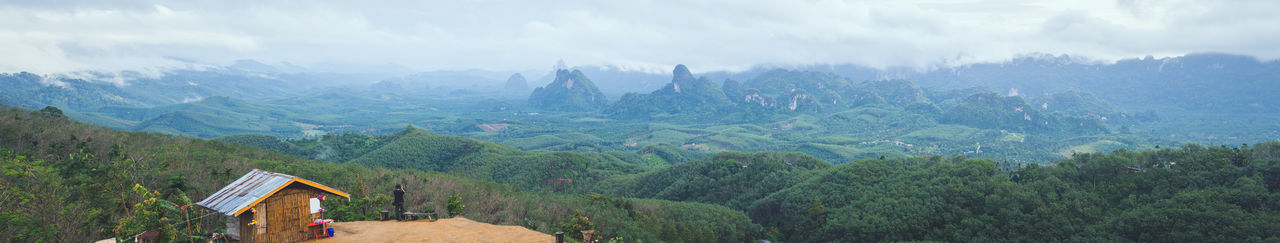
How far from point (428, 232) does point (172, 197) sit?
1305 cm

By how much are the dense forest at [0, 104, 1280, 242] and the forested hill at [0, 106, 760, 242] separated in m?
0.14

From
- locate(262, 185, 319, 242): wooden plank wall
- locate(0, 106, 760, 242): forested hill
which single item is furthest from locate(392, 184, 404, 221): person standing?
locate(262, 185, 319, 242): wooden plank wall

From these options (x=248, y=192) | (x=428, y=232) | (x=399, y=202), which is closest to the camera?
(x=248, y=192)

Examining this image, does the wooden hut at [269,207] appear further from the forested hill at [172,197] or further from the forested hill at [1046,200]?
the forested hill at [1046,200]

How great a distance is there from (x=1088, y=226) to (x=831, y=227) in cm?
2212

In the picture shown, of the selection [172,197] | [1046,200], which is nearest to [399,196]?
[172,197]

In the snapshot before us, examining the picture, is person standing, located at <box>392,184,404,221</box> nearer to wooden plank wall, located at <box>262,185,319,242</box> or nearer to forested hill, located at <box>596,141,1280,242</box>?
wooden plank wall, located at <box>262,185,319,242</box>

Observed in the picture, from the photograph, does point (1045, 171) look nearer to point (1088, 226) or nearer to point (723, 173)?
point (1088, 226)

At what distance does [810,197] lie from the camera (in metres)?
67.2

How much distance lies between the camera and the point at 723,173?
88.4m

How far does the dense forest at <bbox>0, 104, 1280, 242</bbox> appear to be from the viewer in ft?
80.9

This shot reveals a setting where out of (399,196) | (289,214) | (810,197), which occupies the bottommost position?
(810,197)

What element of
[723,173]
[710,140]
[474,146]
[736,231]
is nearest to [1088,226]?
[736,231]

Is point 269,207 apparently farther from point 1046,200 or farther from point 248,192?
point 1046,200
